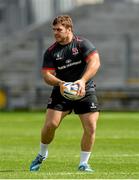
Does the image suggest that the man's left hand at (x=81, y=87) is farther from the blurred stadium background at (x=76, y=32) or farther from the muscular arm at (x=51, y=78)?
the blurred stadium background at (x=76, y=32)

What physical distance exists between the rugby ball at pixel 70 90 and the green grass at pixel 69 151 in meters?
1.02

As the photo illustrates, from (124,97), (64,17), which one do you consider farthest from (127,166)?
(124,97)

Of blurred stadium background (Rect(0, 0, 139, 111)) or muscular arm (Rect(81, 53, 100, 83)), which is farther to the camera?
blurred stadium background (Rect(0, 0, 139, 111))

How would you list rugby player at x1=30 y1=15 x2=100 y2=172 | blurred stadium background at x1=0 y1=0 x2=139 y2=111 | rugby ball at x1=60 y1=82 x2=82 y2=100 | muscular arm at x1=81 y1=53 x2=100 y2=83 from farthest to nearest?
blurred stadium background at x1=0 y1=0 x2=139 y2=111, rugby player at x1=30 y1=15 x2=100 y2=172, muscular arm at x1=81 y1=53 x2=100 y2=83, rugby ball at x1=60 y1=82 x2=82 y2=100

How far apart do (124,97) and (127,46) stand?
3.09 m

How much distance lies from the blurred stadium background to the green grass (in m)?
10.7

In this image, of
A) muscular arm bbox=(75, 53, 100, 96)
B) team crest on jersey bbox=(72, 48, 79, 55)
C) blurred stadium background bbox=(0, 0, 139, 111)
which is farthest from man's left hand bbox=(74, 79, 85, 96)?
blurred stadium background bbox=(0, 0, 139, 111)

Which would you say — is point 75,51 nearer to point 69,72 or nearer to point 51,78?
point 69,72

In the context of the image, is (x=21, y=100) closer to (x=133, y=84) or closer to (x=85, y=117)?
(x=133, y=84)

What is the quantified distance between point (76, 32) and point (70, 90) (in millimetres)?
29927

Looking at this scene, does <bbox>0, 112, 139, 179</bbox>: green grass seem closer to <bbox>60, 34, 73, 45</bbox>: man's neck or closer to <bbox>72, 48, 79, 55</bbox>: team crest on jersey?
<bbox>72, 48, 79, 55</bbox>: team crest on jersey

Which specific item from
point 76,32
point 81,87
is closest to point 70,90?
point 81,87

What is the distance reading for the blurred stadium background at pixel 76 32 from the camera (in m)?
36.1

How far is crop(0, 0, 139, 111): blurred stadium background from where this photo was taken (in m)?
36.1
